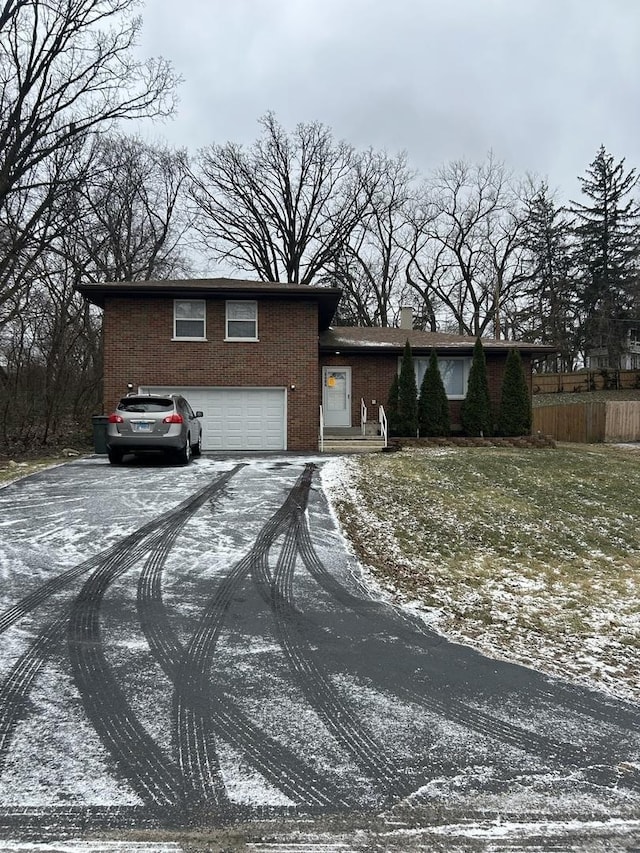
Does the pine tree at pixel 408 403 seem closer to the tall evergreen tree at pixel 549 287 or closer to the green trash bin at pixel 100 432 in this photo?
the green trash bin at pixel 100 432

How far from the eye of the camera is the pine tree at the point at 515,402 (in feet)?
60.9

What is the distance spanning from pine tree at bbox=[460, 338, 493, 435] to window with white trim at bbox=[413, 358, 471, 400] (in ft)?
4.15

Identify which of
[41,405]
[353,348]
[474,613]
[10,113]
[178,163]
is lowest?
[474,613]

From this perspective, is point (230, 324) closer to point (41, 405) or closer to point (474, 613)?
point (41, 405)

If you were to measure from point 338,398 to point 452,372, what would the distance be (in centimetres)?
407

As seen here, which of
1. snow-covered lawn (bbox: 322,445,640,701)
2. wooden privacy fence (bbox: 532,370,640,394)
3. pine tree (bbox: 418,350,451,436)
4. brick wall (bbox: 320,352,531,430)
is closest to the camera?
snow-covered lawn (bbox: 322,445,640,701)

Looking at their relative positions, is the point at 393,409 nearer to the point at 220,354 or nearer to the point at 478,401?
the point at 478,401

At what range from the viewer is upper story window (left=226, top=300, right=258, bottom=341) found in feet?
56.6

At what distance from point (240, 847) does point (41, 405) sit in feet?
81.1

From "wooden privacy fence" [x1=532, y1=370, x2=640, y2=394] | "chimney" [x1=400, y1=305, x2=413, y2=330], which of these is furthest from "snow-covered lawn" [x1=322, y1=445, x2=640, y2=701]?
"wooden privacy fence" [x1=532, y1=370, x2=640, y2=394]

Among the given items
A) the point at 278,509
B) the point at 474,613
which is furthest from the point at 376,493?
the point at 474,613

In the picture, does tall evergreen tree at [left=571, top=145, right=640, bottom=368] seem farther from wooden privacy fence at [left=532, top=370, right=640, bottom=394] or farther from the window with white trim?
the window with white trim

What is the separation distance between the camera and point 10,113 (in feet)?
56.3

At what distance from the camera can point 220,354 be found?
17109 mm
